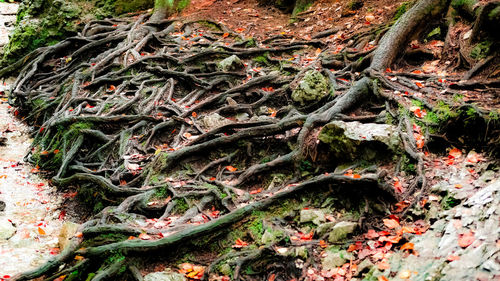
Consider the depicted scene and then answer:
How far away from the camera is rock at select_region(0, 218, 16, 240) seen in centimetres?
548

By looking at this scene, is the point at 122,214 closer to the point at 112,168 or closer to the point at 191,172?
the point at 191,172

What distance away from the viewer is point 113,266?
4113 mm

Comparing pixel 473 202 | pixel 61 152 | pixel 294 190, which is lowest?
pixel 61 152

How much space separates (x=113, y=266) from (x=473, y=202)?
363cm

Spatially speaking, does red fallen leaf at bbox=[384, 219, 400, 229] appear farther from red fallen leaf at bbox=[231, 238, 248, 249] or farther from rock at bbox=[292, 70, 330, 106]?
rock at bbox=[292, 70, 330, 106]

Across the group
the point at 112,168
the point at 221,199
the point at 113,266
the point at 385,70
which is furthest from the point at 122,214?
the point at 385,70

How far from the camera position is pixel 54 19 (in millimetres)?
11094

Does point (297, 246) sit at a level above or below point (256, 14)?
below

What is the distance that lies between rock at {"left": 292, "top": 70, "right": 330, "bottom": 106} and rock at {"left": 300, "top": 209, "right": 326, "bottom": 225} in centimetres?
253

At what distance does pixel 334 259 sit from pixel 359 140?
1.53 metres

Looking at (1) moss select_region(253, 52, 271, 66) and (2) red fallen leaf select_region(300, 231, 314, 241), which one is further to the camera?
(1) moss select_region(253, 52, 271, 66)

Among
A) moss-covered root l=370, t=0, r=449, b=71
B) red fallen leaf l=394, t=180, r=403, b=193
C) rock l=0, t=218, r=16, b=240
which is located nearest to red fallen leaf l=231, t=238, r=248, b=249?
red fallen leaf l=394, t=180, r=403, b=193

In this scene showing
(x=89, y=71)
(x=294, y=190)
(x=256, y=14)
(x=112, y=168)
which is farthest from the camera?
(x=256, y=14)

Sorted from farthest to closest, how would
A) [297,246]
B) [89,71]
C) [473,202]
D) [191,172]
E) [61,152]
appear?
[89,71] → [61,152] → [191,172] → [297,246] → [473,202]
